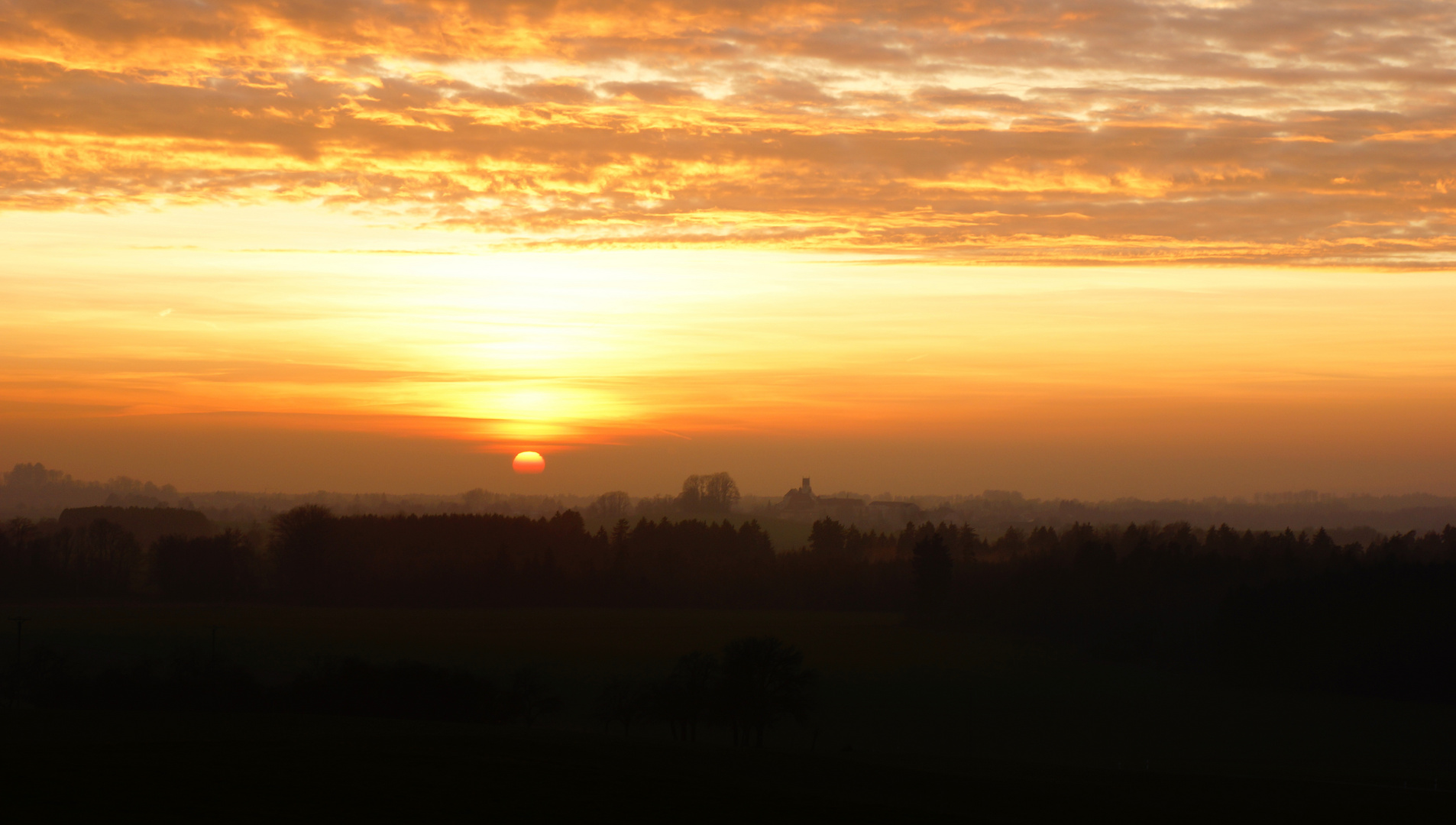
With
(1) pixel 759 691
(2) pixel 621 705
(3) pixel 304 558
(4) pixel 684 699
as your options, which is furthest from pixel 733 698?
(3) pixel 304 558

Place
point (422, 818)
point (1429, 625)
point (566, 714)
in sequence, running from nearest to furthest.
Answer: point (422, 818)
point (566, 714)
point (1429, 625)

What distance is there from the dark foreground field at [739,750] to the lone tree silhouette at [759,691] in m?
2.36

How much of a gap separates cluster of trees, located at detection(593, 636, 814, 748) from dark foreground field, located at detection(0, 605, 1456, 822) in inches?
87.2

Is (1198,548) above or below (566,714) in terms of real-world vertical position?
above

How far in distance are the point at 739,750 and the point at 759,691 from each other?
13600 millimetres

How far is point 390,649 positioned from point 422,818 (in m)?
61.0

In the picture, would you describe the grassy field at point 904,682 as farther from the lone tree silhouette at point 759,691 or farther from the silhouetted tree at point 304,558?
the silhouetted tree at point 304,558

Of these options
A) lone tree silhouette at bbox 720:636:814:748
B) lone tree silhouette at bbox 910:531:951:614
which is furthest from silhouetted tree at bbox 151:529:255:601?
lone tree silhouette at bbox 720:636:814:748

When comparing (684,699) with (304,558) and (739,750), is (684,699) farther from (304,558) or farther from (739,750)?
(304,558)

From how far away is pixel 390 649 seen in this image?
298ft

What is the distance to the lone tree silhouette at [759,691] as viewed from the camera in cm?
6656

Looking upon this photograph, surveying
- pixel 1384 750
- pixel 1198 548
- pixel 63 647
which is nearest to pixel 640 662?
pixel 63 647

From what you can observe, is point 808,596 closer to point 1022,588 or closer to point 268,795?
point 1022,588

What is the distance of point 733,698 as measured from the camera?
67.2 metres
